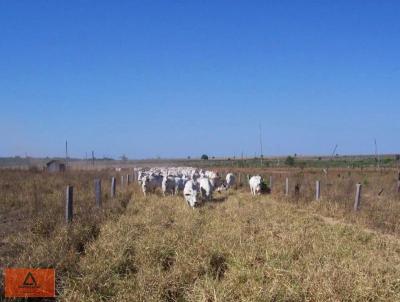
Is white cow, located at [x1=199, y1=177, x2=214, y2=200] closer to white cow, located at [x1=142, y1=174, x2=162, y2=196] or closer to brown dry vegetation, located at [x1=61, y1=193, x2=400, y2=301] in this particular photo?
white cow, located at [x1=142, y1=174, x2=162, y2=196]

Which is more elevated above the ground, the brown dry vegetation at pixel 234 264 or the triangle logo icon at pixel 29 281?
the triangle logo icon at pixel 29 281

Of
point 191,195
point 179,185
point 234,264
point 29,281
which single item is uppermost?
point 179,185

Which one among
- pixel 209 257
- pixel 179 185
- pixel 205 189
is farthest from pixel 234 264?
pixel 179 185

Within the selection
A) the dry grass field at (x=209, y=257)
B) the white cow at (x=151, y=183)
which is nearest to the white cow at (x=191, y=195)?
the dry grass field at (x=209, y=257)

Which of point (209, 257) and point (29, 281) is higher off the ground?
point (29, 281)

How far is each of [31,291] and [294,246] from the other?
5.55m

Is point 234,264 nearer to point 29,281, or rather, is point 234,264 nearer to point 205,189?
point 29,281

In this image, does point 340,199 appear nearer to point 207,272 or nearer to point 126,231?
point 126,231

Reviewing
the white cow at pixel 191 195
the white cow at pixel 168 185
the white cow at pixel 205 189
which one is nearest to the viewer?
the white cow at pixel 191 195

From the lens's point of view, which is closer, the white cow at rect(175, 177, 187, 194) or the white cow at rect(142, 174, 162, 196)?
the white cow at rect(175, 177, 187, 194)

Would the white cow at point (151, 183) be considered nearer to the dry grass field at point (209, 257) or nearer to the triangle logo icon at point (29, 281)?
the dry grass field at point (209, 257)

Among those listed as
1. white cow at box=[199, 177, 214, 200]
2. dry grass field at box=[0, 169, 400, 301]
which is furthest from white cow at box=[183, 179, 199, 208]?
dry grass field at box=[0, 169, 400, 301]

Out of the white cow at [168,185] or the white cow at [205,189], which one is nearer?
the white cow at [205,189]

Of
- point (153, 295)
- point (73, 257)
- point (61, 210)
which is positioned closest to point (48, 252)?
point (73, 257)
